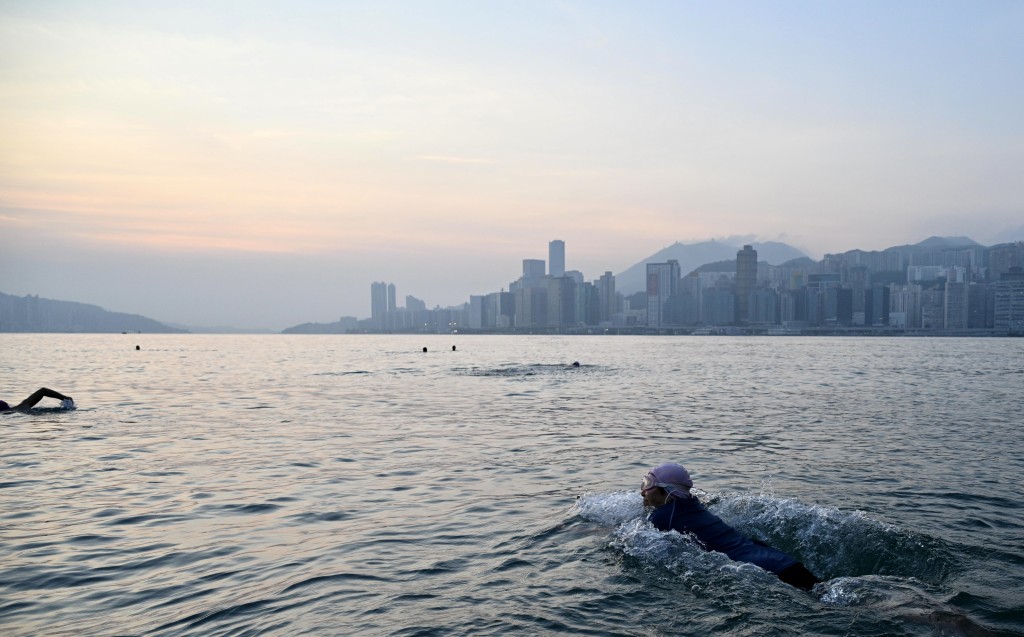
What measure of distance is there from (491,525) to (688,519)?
12.0 ft

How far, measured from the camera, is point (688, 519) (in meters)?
10.7

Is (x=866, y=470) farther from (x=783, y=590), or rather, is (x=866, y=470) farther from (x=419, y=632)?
(x=419, y=632)

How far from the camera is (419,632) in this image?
26.1ft

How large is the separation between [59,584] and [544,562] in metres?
6.62

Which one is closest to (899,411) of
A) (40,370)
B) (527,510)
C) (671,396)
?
(671,396)

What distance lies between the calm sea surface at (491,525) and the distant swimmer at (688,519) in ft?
0.79

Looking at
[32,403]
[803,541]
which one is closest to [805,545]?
[803,541]

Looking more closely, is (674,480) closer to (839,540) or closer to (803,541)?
(803,541)

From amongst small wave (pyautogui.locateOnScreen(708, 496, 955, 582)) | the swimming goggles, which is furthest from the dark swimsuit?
small wave (pyautogui.locateOnScreen(708, 496, 955, 582))

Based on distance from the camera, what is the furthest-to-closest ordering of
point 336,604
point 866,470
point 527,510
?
point 866,470 → point 527,510 → point 336,604

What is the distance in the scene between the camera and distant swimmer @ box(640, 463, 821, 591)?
32.7 feet

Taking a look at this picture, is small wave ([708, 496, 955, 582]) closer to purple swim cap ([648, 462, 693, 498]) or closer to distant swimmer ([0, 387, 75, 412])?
A: purple swim cap ([648, 462, 693, 498])

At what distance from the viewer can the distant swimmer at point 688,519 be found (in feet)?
32.7

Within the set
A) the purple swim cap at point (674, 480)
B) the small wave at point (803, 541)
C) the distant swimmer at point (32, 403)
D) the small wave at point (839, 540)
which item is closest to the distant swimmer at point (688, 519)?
the purple swim cap at point (674, 480)
